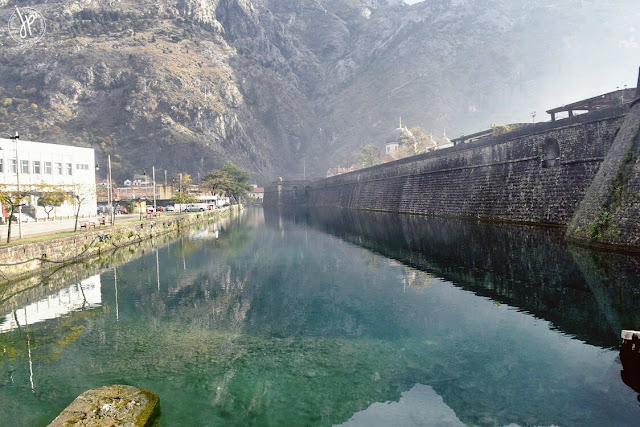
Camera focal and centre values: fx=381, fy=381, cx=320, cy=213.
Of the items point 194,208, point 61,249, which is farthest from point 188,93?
point 61,249

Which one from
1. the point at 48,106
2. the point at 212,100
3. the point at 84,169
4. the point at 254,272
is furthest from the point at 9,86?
the point at 254,272

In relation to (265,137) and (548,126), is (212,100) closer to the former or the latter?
(265,137)

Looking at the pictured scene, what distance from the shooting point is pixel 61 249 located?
20.7m

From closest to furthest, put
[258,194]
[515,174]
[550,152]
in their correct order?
[550,152], [515,174], [258,194]

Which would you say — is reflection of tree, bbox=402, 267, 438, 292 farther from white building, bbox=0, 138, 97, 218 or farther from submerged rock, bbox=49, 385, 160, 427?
white building, bbox=0, 138, 97, 218

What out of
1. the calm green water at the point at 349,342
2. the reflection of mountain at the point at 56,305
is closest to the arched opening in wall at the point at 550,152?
the calm green water at the point at 349,342

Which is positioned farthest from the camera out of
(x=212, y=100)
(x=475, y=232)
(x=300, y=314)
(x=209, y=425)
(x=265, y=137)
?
(x=265, y=137)

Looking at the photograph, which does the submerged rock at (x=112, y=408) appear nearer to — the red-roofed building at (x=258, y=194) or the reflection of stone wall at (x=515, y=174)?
the reflection of stone wall at (x=515, y=174)

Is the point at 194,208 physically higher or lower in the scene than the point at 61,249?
higher

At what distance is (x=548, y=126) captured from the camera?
26891 mm

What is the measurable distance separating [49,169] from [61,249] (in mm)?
32209

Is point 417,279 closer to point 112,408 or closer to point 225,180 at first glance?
point 112,408

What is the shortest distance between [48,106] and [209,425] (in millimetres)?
147253

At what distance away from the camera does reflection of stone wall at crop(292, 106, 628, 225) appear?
2342 centimetres
